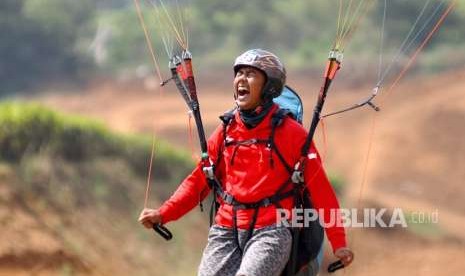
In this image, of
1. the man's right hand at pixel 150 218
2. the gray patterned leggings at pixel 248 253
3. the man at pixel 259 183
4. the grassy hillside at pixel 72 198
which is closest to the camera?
the gray patterned leggings at pixel 248 253

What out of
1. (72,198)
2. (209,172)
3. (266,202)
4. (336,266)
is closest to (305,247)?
(336,266)

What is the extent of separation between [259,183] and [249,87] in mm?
530

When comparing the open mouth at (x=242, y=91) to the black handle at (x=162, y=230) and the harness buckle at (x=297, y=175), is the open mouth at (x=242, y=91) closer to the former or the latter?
the harness buckle at (x=297, y=175)

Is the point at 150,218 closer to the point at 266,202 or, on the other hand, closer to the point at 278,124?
the point at 266,202

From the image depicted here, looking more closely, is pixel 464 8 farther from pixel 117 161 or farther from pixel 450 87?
pixel 117 161

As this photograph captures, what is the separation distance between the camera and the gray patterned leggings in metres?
5.47

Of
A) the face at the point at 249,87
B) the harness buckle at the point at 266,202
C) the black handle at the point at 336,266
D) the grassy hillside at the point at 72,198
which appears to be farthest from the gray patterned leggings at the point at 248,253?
the grassy hillside at the point at 72,198

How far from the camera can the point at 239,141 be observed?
18.9 ft

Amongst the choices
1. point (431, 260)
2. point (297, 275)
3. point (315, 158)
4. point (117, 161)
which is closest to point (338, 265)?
point (297, 275)

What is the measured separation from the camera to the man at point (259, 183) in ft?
18.3

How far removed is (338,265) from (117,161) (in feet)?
41.2

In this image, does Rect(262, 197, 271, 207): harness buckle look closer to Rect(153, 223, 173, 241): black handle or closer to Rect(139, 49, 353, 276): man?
Rect(139, 49, 353, 276): man

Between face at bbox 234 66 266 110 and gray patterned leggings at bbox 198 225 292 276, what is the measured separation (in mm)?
683

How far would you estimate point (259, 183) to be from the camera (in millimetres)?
5605
